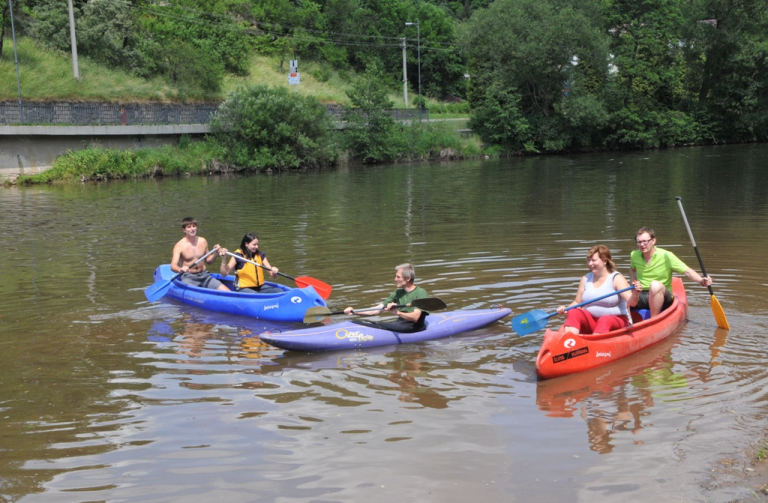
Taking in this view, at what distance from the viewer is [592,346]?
23.1 ft

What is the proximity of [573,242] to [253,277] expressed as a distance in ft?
21.3

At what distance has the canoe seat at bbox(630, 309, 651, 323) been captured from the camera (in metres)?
8.41

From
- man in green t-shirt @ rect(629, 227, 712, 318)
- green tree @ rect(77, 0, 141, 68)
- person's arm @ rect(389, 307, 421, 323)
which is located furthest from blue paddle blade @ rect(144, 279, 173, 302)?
green tree @ rect(77, 0, 141, 68)

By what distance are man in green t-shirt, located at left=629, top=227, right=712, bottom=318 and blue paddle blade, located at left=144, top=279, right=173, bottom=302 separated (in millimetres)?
6187

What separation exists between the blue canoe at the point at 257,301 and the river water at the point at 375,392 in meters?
0.18

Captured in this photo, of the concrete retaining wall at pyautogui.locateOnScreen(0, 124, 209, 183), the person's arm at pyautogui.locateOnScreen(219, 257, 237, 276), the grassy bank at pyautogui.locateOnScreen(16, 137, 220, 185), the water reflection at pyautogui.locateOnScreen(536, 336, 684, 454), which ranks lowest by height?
the water reflection at pyautogui.locateOnScreen(536, 336, 684, 454)

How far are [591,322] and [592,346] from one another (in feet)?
2.23

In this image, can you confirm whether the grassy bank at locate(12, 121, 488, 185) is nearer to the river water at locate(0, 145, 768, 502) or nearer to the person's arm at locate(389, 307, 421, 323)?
the river water at locate(0, 145, 768, 502)

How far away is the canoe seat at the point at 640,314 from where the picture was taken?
8414 millimetres

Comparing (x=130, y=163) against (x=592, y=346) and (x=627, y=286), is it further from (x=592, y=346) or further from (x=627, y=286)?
(x=592, y=346)

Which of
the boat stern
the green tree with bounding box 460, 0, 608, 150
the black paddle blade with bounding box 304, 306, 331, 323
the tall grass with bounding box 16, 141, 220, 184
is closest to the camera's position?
the boat stern

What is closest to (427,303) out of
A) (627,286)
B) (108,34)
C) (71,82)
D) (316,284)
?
(627,286)

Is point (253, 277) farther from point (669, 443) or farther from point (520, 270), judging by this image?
point (669, 443)

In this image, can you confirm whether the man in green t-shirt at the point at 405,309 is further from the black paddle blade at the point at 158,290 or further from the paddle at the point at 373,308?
the black paddle blade at the point at 158,290
